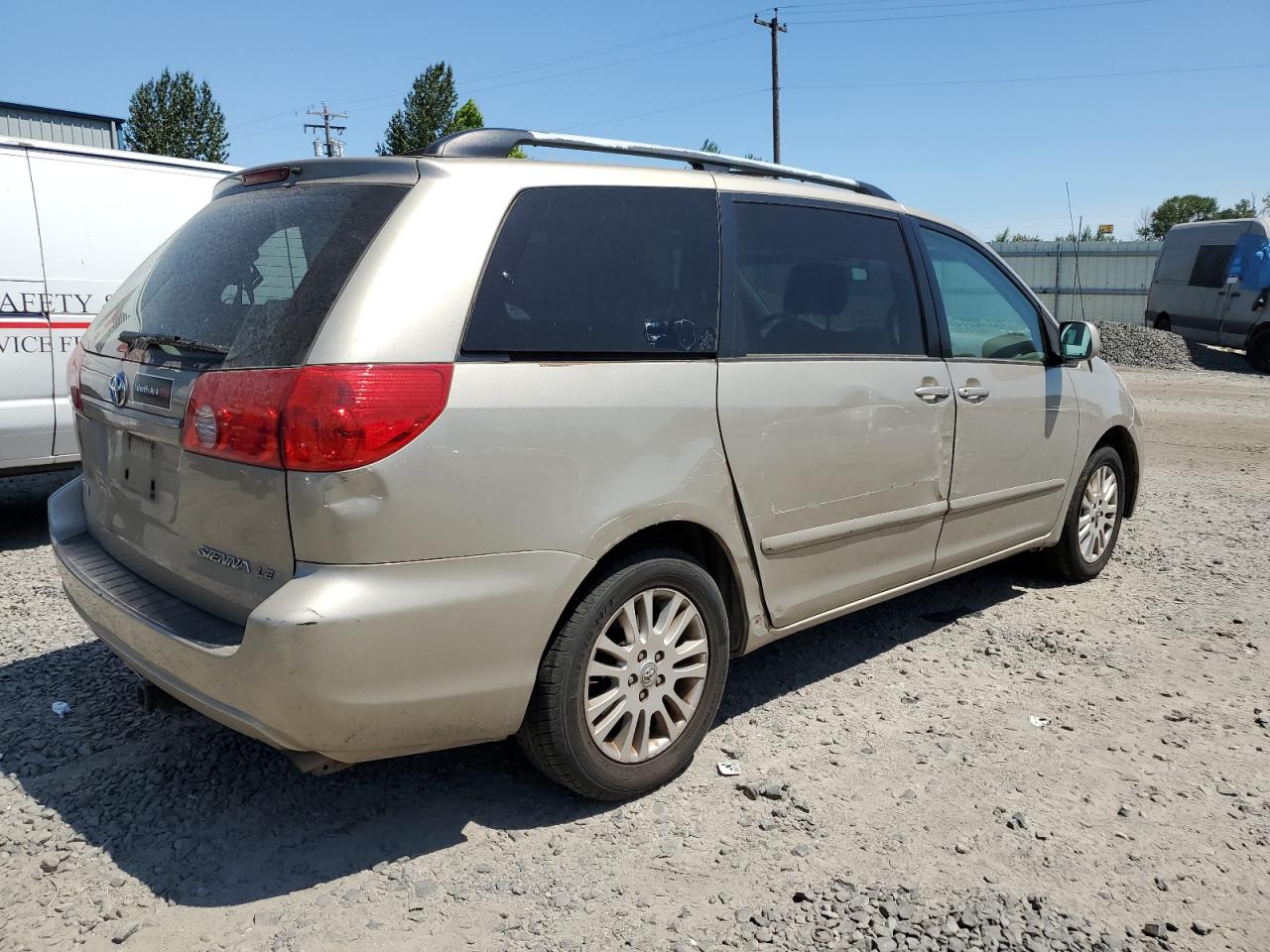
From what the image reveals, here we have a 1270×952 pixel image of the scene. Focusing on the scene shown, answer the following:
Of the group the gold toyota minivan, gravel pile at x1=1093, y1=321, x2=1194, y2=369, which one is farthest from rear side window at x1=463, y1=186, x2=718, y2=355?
gravel pile at x1=1093, y1=321, x2=1194, y2=369

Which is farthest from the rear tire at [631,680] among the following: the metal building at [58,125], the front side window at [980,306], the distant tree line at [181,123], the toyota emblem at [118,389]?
the distant tree line at [181,123]

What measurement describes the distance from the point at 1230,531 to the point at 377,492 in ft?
20.1

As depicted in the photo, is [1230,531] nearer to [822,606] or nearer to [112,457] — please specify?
[822,606]

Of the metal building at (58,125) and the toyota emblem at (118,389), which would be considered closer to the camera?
the toyota emblem at (118,389)

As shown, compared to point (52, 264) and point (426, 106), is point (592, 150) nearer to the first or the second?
point (52, 264)

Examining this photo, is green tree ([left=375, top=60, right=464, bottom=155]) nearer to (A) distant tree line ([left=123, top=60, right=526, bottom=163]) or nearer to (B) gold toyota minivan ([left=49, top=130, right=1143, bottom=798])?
(A) distant tree line ([left=123, top=60, right=526, bottom=163])

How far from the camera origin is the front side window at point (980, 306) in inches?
169

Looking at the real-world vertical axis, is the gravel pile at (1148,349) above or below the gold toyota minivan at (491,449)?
below

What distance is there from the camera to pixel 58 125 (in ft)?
85.5

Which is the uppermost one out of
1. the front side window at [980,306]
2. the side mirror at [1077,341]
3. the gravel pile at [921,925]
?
the front side window at [980,306]

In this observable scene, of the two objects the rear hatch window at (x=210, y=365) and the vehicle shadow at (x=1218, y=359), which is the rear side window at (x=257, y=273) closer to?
the rear hatch window at (x=210, y=365)

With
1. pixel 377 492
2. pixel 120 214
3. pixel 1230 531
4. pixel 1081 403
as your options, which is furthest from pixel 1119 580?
pixel 120 214

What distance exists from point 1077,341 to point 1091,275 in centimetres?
2645

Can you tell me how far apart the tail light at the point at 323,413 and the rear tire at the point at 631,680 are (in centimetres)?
75
